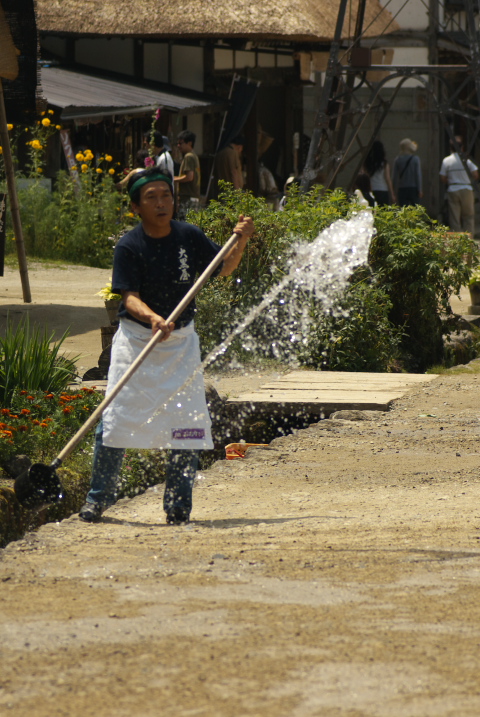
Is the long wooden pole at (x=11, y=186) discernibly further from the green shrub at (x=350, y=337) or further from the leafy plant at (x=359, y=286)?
the green shrub at (x=350, y=337)

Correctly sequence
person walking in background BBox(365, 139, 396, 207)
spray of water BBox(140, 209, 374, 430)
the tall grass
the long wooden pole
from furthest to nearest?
1. person walking in background BBox(365, 139, 396, 207)
2. the long wooden pole
3. spray of water BBox(140, 209, 374, 430)
4. the tall grass

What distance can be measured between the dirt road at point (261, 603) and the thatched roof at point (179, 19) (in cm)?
1390

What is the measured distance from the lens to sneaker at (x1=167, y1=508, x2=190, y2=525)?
15.0 ft

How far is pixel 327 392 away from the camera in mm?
7227

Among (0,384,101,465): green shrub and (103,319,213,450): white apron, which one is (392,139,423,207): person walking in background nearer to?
(0,384,101,465): green shrub

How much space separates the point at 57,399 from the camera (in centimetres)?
610

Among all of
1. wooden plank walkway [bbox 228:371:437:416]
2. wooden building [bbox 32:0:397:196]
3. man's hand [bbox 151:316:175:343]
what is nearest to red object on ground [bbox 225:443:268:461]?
wooden plank walkway [bbox 228:371:437:416]

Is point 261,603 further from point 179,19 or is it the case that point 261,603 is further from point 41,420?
point 179,19

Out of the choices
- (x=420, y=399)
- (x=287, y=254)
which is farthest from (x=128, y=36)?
(x=420, y=399)

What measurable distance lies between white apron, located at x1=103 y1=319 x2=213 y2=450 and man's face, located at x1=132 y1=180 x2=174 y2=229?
1.44 ft

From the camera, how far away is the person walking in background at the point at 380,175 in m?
16.3

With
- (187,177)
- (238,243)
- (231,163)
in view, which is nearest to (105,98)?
(231,163)

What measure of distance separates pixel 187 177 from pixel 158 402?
950cm

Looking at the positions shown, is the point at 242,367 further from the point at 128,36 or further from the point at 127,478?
the point at 128,36
